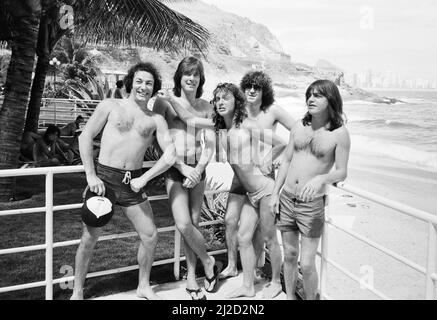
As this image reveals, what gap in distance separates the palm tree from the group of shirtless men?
17.8 feet

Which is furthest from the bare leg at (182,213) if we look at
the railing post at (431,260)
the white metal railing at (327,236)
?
the railing post at (431,260)

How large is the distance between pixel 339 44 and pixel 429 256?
5587cm

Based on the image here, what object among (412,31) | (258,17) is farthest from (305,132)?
(258,17)

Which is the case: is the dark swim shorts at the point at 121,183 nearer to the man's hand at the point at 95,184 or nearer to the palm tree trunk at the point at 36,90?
the man's hand at the point at 95,184

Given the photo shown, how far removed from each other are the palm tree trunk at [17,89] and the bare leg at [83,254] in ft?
17.7

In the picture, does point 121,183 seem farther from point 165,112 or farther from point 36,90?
point 36,90

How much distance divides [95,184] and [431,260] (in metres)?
2.12

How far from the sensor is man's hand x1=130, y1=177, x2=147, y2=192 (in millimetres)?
3203

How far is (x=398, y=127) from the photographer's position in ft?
124

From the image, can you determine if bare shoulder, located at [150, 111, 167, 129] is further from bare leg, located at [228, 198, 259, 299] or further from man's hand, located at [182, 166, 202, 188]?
bare leg, located at [228, 198, 259, 299]

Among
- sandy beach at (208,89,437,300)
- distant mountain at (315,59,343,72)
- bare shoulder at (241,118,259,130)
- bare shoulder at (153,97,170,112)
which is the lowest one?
sandy beach at (208,89,437,300)

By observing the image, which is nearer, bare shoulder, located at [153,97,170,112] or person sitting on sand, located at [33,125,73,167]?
bare shoulder, located at [153,97,170,112]

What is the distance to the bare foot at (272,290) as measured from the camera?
143 inches

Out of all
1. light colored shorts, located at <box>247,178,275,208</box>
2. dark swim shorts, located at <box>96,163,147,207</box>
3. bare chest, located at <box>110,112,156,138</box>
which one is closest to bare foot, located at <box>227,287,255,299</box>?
light colored shorts, located at <box>247,178,275,208</box>
